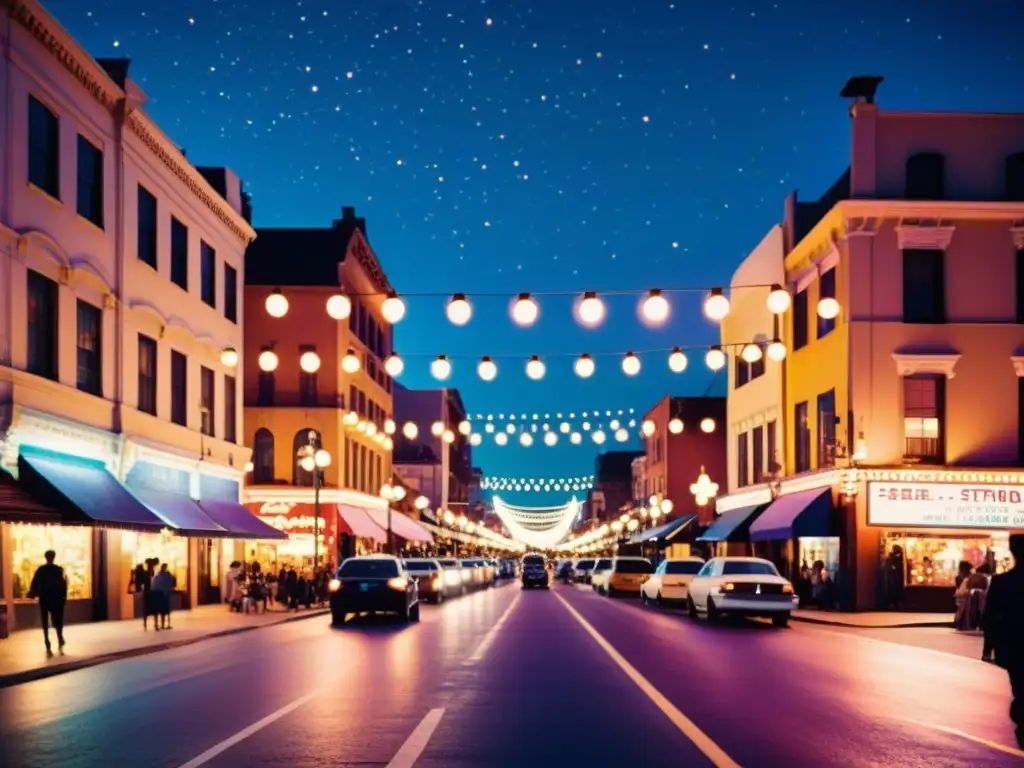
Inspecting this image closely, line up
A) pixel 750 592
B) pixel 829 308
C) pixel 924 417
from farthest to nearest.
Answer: pixel 924 417 < pixel 829 308 < pixel 750 592

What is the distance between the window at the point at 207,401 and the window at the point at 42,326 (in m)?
12.6

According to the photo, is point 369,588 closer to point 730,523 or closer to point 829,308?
point 829,308

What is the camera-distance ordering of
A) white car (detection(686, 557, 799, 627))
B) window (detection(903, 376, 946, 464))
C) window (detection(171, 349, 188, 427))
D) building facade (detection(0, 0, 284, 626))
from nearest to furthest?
building facade (detection(0, 0, 284, 626)) → white car (detection(686, 557, 799, 627)) → window (detection(903, 376, 946, 464)) → window (detection(171, 349, 188, 427))

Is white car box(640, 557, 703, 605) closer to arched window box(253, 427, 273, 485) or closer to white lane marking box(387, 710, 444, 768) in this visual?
arched window box(253, 427, 273, 485)

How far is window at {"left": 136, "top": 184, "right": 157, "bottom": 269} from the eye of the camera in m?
35.3

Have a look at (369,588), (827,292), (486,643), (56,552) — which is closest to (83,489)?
(56,552)

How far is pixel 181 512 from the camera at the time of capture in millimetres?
34844

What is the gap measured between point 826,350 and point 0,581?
25.8 meters

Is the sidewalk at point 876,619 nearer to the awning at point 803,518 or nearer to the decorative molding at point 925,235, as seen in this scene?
the awning at point 803,518

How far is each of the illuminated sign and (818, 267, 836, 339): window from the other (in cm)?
569

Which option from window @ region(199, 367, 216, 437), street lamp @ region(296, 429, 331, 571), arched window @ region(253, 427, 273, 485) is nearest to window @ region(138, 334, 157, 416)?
window @ region(199, 367, 216, 437)

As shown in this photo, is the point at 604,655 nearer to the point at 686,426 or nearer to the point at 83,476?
the point at 83,476

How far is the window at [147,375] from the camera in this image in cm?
3509

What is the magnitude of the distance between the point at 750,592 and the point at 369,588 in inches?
363
